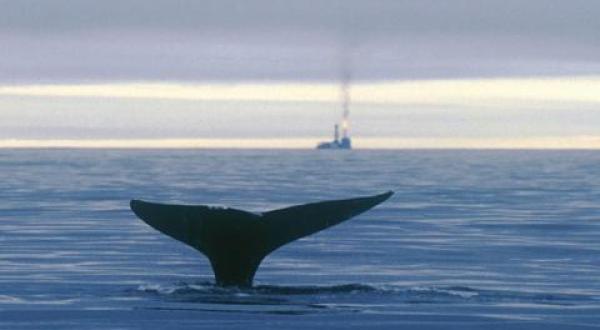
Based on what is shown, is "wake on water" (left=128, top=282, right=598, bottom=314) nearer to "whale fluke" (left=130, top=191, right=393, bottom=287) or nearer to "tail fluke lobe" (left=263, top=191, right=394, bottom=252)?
"whale fluke" (left=130, top=191, right=393, bottom=287)

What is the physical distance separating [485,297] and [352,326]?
8.72 feet

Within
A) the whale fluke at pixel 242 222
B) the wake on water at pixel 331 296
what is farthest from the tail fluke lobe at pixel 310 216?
the wake on water at pixel 331 296

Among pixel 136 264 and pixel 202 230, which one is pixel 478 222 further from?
pixel 202 230

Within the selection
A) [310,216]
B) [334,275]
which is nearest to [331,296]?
[310,216]

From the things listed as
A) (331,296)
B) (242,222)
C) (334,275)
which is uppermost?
(242,222)

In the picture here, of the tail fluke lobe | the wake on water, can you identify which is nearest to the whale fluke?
the tail fluke lobe

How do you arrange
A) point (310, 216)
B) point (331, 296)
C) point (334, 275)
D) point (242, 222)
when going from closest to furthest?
Answer: point (310, 216)
point (242, 222)
point (331, 296)
point (334, 275)

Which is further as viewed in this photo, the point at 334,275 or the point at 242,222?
the point at 334,275

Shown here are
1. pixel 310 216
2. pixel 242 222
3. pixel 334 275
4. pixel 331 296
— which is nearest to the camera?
pixel 310 216

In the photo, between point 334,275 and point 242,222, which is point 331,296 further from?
point 334,275

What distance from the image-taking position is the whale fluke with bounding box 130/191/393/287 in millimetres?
12336

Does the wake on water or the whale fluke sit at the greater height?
the whale fluke

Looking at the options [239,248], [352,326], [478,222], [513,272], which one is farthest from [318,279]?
[478,222]

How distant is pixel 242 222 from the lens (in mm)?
12617
